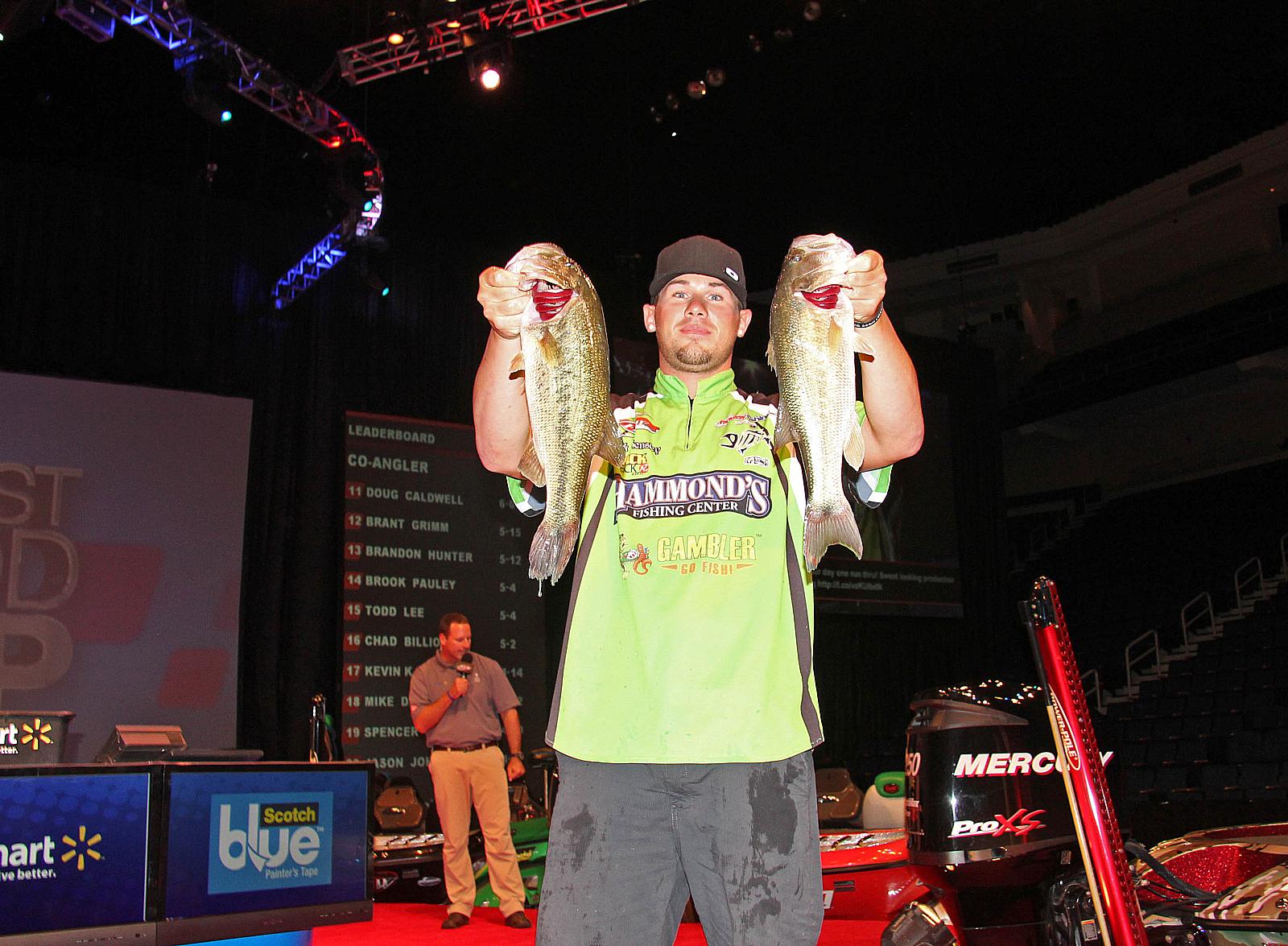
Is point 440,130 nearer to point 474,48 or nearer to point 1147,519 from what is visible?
point 474,48

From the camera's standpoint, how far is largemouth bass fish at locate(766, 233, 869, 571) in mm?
1942

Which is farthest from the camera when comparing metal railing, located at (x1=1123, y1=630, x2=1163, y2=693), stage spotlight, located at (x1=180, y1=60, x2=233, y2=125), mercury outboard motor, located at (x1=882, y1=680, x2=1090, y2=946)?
metal railing, located at (x1=1123, y1=630, x2=1163, y2=693)

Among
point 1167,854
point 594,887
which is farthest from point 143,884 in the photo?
point 1167,854

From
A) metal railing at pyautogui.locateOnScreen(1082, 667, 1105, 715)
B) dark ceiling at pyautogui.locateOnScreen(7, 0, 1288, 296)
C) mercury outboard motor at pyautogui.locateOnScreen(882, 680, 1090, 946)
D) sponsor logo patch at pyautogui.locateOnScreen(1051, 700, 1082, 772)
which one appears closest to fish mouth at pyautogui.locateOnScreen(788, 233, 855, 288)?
sponsor logo patch at pyautogui.locateOnScreen(1051, 700, 1082, 772)

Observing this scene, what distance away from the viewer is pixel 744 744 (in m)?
1.95

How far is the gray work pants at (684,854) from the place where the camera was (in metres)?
1.93

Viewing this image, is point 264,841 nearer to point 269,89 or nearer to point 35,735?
point 35,735

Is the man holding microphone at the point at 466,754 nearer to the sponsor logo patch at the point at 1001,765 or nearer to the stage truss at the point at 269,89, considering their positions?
the stage truss at the point at 269,89

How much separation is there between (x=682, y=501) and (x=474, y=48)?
6.59 m

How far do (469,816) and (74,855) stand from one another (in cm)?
302

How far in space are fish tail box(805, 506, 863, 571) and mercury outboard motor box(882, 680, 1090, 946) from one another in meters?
1.41

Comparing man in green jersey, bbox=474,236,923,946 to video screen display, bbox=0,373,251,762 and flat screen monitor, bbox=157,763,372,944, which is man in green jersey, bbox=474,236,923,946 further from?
video screen display, bbox=0,373,251,762

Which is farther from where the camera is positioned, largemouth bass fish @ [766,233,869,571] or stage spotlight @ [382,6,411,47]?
stage spotlight @ [382,6,411,47]

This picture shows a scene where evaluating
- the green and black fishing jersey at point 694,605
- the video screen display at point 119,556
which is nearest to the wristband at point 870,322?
the green and black fishing jersey at point 694,605
